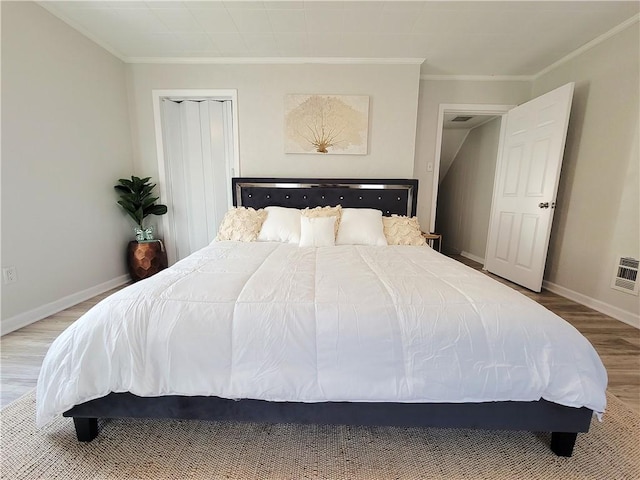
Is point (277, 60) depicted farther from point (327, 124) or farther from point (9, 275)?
point (9, 275)

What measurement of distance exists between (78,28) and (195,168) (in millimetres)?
1547

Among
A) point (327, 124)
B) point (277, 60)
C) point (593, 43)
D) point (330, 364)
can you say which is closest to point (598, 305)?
point (593, 43)

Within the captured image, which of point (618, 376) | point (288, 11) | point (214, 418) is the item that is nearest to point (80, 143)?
point (288, 11)

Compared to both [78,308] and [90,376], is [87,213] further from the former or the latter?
[90,376]

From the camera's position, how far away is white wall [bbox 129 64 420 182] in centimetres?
302

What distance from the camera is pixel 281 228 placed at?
2.53 meters

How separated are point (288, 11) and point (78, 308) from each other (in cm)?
323

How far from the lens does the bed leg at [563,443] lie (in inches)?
42.8

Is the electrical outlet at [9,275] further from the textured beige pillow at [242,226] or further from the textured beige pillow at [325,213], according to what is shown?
the textured beige pillow at [325,213]

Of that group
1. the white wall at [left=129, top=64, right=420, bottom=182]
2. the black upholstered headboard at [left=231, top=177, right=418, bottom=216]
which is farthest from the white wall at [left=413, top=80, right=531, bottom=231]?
the black upholstered headboard at [left=231, top=177, right=418, bottom=216]

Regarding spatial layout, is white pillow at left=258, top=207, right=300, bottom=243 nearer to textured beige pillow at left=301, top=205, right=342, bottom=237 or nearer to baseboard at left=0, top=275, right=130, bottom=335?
textured beige pillow at left=301, top=205, right=342, bottom=237

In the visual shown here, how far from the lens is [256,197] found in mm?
3146

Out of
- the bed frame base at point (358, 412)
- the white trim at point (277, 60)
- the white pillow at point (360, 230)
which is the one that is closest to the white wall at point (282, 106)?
the white trim at point (277, 60)

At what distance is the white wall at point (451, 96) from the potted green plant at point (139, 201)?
10.8 feet
